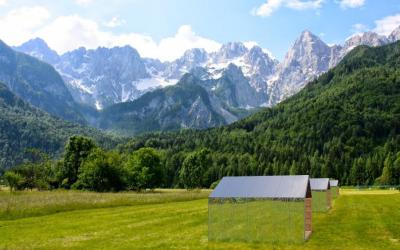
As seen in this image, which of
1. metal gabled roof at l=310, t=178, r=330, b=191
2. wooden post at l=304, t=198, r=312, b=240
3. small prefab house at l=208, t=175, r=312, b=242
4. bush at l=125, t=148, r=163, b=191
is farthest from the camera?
bush at l=125, t=148, r=163, b=191

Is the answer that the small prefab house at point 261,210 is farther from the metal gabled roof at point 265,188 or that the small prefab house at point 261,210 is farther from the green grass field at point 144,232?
the green grass field at point 144,232

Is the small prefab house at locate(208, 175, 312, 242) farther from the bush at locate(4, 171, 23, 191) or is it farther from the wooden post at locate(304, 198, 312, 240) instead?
the bush at locate(4, 171, 23, 191)

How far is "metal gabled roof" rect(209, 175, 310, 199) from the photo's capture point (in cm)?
2828

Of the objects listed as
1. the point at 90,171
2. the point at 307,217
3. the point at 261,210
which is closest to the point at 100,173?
the point at 90,171

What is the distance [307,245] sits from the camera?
2742 cm

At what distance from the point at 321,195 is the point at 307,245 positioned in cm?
2878

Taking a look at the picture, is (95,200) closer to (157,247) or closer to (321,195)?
(321,195)

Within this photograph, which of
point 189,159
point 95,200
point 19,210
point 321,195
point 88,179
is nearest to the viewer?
point 19,210

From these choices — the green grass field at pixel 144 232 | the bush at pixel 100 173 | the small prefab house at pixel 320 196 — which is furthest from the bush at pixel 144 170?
the green grass field at pixel 144 232

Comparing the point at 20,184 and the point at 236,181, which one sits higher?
the point at 236,181

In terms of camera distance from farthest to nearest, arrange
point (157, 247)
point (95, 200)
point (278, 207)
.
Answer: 1. point (95, 200)
2. point (278, 207)
3. point (157, 247)

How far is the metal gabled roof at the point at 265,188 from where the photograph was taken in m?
28.3

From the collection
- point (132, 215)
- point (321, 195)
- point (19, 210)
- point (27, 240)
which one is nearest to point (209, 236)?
point (27, 240)

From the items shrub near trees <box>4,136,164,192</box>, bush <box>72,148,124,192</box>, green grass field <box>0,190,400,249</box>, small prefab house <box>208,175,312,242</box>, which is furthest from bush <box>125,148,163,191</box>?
small prefab house <box>208,175,312,242</box>
